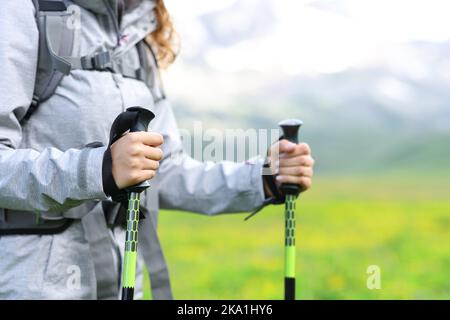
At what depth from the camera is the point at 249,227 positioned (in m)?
17.0

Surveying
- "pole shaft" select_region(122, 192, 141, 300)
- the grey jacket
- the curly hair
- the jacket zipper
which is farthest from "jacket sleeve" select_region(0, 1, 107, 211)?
the curly hair

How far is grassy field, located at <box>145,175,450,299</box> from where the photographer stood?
8.54m

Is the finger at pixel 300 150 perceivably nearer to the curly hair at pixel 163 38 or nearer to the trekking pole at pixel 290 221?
the trekking pole at pixel 290 221

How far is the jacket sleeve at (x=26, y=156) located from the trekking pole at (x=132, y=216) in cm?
11

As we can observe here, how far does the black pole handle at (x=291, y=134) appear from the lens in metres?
3.77

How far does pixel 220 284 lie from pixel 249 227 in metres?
7.96

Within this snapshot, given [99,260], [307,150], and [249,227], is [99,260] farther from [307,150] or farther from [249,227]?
[249,227]

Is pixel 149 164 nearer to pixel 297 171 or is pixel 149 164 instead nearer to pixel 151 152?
pixel 151 152

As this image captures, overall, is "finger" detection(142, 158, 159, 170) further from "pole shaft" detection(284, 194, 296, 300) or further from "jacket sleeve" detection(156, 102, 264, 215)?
"jacket sleeve" detection(156, 102, 264, 215)

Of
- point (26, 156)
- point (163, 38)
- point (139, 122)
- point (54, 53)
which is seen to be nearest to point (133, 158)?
point (139, 122)

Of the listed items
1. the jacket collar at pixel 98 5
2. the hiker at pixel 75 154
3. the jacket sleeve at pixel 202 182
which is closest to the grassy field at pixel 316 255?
the jacket sleeve at pixel 202 182

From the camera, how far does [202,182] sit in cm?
419
